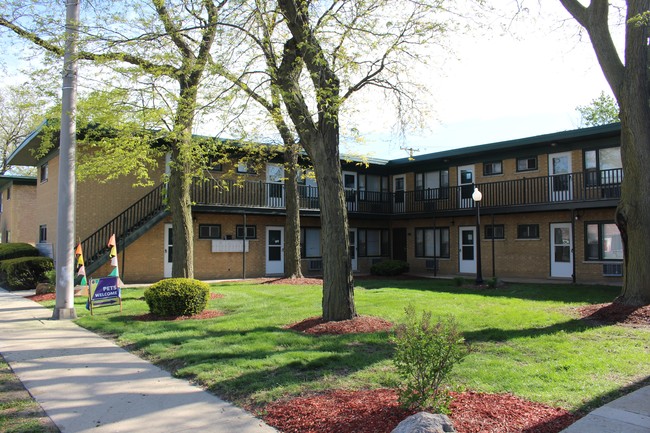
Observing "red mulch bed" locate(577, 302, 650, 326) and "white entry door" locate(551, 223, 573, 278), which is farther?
"white entry door" locate(551, 223, 573, 278)

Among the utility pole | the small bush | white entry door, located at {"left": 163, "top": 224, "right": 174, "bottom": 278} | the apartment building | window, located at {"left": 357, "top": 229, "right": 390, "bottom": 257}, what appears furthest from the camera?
window, located at {"left": 357, "top": 229, "right": 390, "bottom": 257}

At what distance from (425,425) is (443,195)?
22.7m

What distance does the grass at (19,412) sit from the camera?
4.82 metres

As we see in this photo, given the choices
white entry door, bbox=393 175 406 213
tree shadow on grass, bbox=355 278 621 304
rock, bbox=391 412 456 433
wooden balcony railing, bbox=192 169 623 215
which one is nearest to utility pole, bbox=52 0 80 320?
wooden balcony railing, bbox=192 169 623 215

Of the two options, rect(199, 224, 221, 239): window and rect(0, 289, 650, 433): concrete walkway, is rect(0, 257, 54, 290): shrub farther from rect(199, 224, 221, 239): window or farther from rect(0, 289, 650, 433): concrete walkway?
rect(0, 289, 650, 433): concrete walkway

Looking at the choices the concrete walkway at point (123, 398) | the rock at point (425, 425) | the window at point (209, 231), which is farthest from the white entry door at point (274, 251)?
the rock at point (425, 425)

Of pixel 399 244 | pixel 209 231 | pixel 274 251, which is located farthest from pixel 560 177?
pixel 209 231

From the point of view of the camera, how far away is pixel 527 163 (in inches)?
891

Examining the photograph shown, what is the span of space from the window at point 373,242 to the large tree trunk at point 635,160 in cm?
1757

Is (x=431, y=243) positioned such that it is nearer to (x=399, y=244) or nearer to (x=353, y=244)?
(x=399, y=244)

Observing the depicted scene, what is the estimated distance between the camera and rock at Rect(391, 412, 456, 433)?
3.77 m

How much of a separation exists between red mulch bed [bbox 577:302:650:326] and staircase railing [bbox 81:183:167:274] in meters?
14.2

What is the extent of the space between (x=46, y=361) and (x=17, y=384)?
119 cm

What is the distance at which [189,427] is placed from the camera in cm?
476
